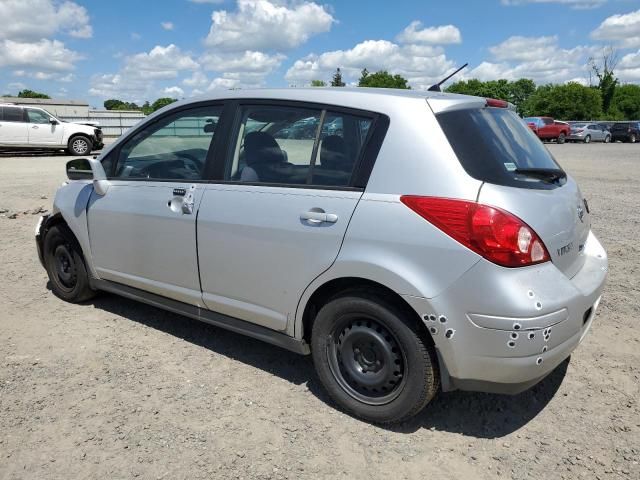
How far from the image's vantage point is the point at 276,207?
10.1 feet

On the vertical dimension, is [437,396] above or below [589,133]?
below

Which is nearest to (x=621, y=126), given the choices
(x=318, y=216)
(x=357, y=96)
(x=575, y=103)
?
(x=575, y=103)

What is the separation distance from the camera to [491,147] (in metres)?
2.76

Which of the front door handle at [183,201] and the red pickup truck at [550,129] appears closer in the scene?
the front door handle at [183,201]

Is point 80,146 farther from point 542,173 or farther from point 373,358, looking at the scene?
point 542,173

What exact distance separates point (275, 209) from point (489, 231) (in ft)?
3.98

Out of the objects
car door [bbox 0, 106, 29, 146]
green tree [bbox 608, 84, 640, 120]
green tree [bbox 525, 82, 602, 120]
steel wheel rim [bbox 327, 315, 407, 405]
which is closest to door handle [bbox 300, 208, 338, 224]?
steel wheel rim [bbox 327, 315, 407, 405]

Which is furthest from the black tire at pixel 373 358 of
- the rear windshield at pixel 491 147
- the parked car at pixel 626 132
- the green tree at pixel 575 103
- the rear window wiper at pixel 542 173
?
the green tree at pixel 575 103

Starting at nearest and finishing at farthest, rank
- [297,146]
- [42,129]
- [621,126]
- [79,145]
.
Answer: [297,146], [42,129], [79,145], [621,126]

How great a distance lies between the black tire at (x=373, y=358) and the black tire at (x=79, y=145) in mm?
20320

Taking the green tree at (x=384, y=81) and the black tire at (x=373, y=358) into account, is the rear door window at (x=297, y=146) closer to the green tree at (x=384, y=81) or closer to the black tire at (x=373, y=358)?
the black tire at (x=373, y=358)

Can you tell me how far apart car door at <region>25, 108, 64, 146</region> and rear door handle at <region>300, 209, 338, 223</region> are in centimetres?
2030

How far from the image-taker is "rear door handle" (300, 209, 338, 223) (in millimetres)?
2842

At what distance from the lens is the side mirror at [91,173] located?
4102 mm
